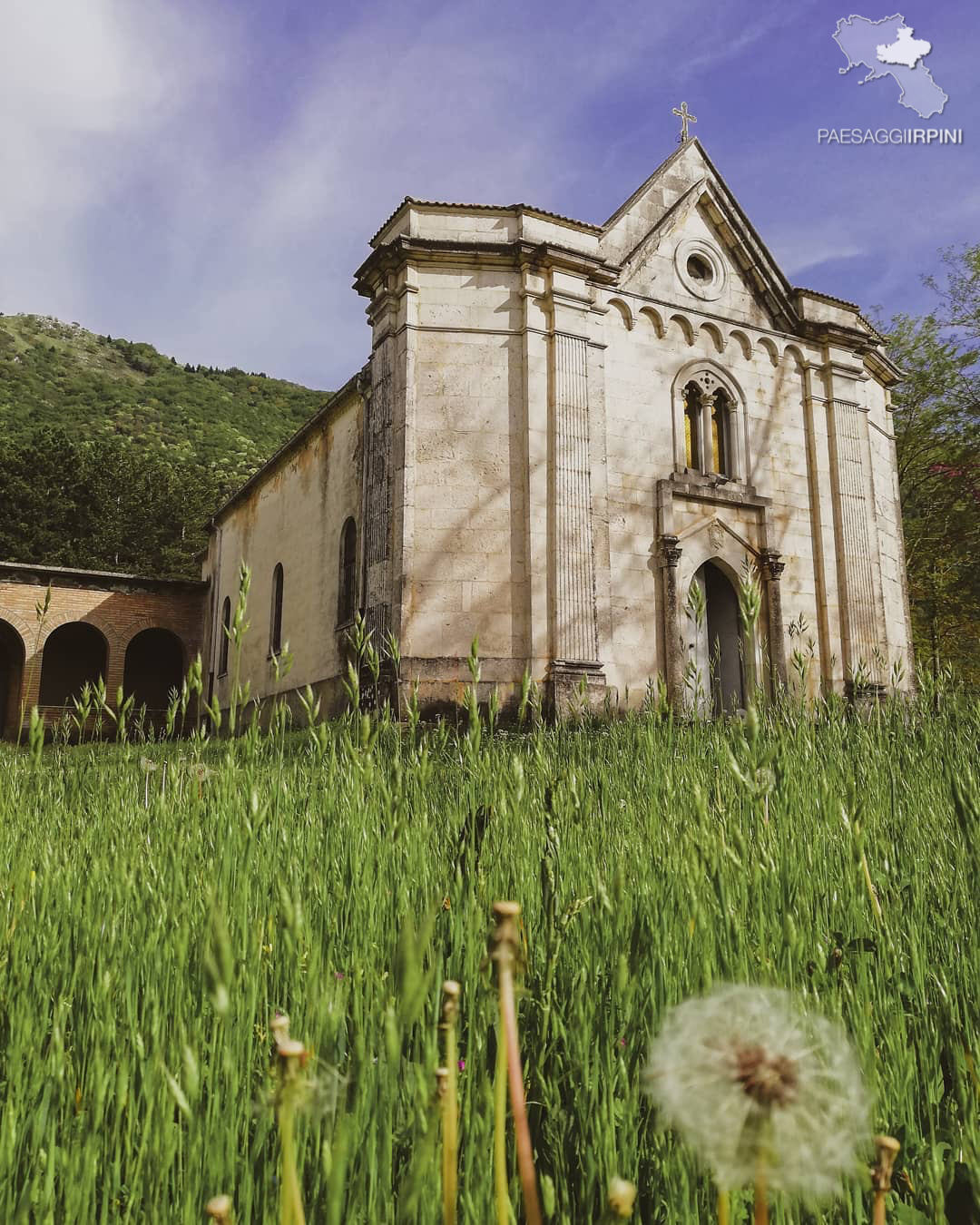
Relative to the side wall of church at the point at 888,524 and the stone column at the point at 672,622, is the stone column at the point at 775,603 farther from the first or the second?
the side wall of church at the point at 888,524

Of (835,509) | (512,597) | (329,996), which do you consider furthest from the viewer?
(835,509)

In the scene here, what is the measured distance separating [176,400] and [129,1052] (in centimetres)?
8508

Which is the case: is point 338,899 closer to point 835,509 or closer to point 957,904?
point 957,904

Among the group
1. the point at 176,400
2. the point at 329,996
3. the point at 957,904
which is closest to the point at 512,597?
the point at 957,904

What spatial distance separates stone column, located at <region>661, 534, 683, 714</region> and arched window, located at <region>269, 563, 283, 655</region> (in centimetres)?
970

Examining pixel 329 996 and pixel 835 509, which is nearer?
pixel 329 996

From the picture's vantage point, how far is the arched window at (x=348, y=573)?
15.9m

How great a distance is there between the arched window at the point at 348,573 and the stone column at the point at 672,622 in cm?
574

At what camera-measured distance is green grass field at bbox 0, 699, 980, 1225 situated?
1.10 metres

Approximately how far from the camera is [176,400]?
78812mm

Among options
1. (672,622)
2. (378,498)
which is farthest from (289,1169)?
(672,622)

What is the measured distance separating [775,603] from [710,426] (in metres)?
3.45

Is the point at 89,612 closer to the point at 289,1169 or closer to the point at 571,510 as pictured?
the point at 571,510

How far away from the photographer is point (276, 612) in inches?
789
